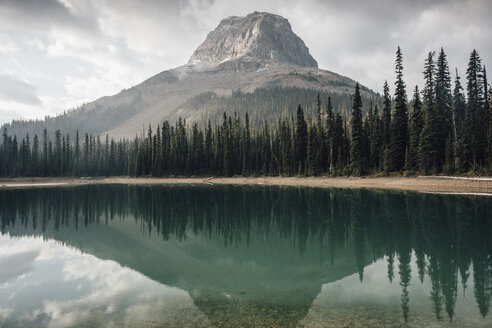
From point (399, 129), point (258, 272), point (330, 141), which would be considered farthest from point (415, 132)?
point (258, 272)

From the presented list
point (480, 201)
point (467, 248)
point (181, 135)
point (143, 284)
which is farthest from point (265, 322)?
point (181, 135)

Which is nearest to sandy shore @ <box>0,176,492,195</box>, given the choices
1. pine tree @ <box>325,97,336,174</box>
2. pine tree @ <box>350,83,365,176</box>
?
pine tree @ <box>350,83,365,176</box>

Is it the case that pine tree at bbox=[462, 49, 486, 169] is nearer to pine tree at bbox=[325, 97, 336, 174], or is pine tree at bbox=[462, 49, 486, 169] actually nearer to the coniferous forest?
the coniferous forest

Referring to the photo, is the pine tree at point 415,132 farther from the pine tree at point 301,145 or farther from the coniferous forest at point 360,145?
the pine tree at point 301,145

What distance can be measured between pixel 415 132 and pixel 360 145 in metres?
11.7

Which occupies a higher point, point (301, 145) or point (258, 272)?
point (301, 145)

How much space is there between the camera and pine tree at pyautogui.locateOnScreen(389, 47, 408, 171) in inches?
2511

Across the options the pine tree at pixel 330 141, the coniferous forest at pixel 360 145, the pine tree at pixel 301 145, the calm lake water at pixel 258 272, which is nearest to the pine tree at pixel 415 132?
the coniferous forest at pixel 360 145

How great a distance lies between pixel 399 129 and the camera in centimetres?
6612

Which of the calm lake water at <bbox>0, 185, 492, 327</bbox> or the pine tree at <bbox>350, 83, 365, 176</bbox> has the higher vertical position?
the pine tree at <bbox>350, 83, 365, 176</bbox>

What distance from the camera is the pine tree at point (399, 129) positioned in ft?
209

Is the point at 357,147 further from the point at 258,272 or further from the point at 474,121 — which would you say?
the point at 258,272

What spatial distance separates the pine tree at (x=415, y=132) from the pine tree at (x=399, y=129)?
2529 mm

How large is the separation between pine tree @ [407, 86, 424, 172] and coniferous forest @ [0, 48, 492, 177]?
18cm
